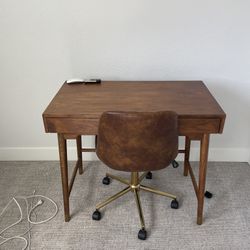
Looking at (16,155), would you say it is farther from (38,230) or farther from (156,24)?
(156,24)

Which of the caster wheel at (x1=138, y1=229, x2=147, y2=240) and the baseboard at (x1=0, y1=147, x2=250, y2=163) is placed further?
the baseboard at (x1=0, y1=147, x2=250, y2=163)

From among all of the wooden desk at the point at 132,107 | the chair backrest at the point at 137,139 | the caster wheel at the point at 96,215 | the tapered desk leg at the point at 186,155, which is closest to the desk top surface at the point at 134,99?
the wooden desk at the point at 132,107

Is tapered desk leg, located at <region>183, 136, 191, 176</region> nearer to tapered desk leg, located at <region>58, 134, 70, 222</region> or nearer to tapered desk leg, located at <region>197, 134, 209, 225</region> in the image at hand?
tapered desk leg, located at <region>197, 134, 209, 225</region>

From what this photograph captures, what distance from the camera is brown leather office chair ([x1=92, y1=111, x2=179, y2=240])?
1.30m

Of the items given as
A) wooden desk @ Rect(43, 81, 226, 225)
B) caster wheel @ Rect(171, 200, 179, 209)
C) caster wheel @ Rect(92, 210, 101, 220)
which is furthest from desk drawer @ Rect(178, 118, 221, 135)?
caster wheel @ Rect(92, 210, 101, 220)

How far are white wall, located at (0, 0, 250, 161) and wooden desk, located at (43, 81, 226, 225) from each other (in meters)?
0.27

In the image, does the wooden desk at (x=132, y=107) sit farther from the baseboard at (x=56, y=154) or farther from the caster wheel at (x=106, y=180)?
the baseboard at (x=56, y=154)

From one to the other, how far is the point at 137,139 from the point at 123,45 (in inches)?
36.0

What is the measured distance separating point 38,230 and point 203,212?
1.11 meters

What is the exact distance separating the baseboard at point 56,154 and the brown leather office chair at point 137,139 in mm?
929

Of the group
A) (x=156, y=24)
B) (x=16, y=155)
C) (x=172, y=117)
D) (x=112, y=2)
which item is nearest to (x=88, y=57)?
(x=112, y=2)

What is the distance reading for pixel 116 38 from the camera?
1.96 meters

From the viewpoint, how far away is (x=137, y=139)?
4.46 feet

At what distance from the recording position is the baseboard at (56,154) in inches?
92.3
